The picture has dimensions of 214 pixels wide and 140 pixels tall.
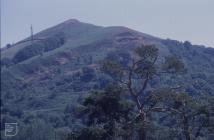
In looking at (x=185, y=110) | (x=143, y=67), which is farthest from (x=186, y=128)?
(x=143, y=67)

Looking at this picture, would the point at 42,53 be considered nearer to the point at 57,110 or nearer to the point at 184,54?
the point at 184,54

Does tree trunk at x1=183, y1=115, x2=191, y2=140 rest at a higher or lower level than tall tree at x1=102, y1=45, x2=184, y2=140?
lower

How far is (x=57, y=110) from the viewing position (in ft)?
357

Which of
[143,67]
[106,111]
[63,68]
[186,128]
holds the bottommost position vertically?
[186,128]

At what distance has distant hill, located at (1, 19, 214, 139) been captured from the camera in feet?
380

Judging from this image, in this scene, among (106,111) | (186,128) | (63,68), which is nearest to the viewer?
(186,128)

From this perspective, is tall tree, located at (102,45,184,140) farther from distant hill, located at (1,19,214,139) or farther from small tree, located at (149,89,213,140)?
distant hill, located at (1,19,214,139)

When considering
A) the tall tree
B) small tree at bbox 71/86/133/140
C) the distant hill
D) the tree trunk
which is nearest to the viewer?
the tree trunk

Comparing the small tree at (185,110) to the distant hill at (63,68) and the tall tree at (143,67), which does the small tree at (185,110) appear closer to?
the tall tree at (143,67)

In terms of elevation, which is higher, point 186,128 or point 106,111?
point 106,111

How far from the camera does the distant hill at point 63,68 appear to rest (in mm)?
115762

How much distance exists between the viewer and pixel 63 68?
15650 centimetres

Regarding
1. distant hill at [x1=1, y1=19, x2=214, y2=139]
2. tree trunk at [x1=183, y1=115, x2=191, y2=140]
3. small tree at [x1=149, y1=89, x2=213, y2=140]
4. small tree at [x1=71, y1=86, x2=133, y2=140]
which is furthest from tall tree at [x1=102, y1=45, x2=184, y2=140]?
distant hill at [x1=1, y1=19, x2=214, y2=139]

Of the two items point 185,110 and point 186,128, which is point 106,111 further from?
point 186,128
